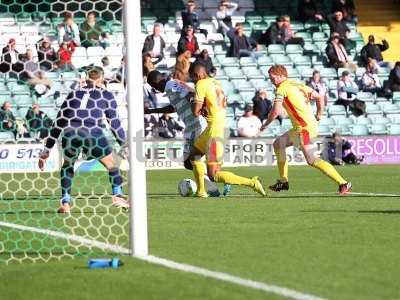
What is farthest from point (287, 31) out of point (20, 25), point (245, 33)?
point (20, 25)

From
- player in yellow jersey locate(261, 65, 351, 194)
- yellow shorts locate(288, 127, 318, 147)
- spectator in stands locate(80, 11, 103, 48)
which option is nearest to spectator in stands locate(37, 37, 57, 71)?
spectator in stands locate(80, 11, 103, 48)

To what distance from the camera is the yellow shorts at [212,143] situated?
15.5 metres

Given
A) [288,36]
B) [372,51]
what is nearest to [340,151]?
[372,51]

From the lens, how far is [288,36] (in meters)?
30.6

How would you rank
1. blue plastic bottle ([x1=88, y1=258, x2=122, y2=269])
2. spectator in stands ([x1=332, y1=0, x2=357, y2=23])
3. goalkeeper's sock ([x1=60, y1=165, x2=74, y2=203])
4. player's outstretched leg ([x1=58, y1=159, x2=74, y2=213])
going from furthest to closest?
1. spectator in stands ([x1=332, y1=0, x2=357, y2=23])
2. goalkeeper's sock ([x1=60, y1=165, x2=74, y2=203])
3. player's outstretched leg ([x1=58, y1=159, x2=74, y2=213])
4. blue plastic bottle ([x1=88, y1=258, x2=122, y2=269])

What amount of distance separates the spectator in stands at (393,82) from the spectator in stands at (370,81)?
0.24 meters

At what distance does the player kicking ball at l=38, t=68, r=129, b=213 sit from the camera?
12875 mm

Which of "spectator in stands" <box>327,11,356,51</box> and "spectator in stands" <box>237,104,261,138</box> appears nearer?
"spectator in stands" <box>237,104,261,138</box>

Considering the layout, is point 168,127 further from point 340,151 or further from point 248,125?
point 340,151

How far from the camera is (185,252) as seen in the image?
30.6 feet

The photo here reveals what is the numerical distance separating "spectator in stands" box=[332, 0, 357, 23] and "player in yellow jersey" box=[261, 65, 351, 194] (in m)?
15.5

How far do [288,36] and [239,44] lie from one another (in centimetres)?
169

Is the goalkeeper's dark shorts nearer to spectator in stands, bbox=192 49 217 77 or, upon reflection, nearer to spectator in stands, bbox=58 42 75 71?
spectator in stands, bbox=58 42 75 71

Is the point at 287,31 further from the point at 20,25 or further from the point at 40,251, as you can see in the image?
the point at 40,251
